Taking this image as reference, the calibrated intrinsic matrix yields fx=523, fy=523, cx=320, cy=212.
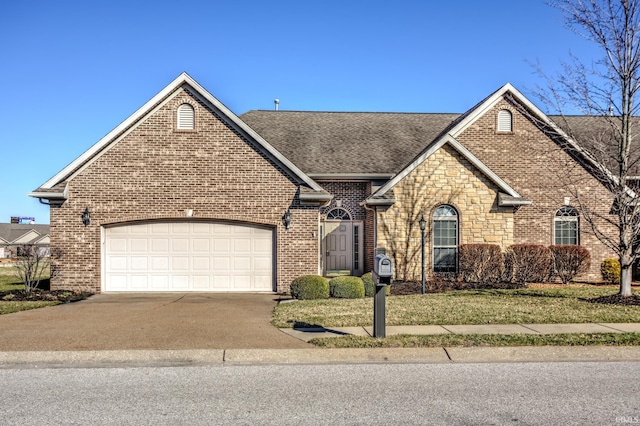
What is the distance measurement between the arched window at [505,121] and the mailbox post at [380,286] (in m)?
13.0

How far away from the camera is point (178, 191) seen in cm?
1526

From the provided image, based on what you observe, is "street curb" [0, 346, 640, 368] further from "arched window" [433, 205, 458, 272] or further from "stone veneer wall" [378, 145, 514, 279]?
"arched window" [433, 205, 458, 272]

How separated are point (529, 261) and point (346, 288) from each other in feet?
23.0

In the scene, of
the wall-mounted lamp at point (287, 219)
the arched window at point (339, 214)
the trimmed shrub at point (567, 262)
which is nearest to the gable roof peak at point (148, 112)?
the wall-mounted lamp at point (287, 219)

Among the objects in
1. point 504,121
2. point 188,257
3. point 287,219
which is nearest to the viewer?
point 287,219

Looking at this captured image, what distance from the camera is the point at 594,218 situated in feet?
63.1

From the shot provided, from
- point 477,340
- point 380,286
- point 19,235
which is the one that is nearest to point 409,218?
point 380,286

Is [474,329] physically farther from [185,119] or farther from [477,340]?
[185,119]

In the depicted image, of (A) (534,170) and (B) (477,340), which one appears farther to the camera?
(A) (534,170)

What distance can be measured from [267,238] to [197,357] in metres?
8.06

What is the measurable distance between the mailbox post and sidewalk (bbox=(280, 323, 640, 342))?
0.35 metres

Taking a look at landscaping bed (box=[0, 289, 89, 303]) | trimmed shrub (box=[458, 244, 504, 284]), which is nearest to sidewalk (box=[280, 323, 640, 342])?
Answer: trimmed shrub (box=[458, 244, 504, 284])

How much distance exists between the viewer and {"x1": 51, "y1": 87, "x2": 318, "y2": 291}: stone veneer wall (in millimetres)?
15086

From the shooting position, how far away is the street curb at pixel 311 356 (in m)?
7.47
